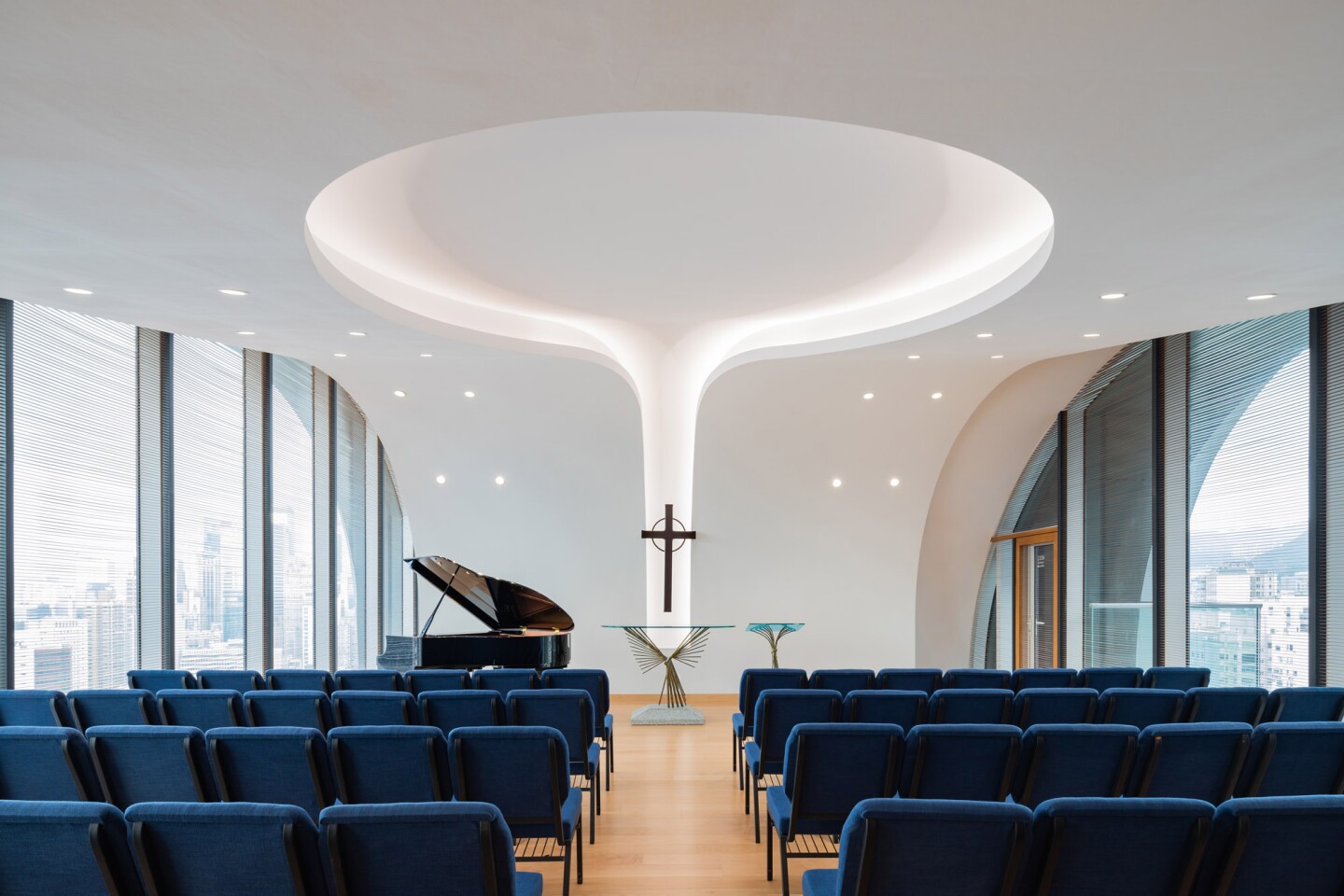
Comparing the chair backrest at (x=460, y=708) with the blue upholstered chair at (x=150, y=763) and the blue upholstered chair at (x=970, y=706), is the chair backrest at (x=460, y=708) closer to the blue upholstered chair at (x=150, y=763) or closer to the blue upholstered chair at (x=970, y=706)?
the blue upholstered chair at (x=150, y=763)

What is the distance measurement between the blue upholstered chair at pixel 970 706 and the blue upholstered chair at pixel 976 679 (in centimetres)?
101

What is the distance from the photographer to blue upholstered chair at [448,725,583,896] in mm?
3629

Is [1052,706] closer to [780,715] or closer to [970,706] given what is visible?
[970,706]

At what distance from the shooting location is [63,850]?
235 cm

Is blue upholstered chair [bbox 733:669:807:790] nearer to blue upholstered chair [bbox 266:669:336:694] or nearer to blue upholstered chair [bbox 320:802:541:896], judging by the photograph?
blue upholstered chair [bbox 266:669:336:694]

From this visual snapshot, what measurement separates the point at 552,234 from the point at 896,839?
5.44m

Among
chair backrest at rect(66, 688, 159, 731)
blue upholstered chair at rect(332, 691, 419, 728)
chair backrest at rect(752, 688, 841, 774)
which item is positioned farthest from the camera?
chair backrest at rect(752, 688, 841, 774)

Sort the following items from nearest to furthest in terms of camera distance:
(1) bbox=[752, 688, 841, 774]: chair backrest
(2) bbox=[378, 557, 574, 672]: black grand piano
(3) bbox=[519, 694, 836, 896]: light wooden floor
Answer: (3) bbox=[519, 694, 836, 896]: light wooden floor < (1) bbox=[752, 688, 841, 774]: chair backrest < (2) bbox=[378, 557, 574, 672]: black grand piano

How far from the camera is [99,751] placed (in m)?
3.59

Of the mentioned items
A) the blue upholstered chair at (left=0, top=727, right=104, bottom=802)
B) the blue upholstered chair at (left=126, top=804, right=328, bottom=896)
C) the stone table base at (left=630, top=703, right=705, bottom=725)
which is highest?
the blue upholstered chair at (left=126, top=804, right=328, bottom=896)

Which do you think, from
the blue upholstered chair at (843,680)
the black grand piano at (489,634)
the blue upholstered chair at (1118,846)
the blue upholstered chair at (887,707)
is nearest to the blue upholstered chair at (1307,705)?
the blue upholstered chair at (887,707)

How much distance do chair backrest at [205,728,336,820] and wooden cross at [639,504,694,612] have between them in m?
6.75

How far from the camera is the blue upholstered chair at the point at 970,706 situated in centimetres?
469

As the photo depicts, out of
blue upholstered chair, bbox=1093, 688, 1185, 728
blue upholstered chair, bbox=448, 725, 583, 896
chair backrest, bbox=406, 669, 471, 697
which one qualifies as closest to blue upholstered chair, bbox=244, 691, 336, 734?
chair backrest, bbox=406, 669, 471, 697
